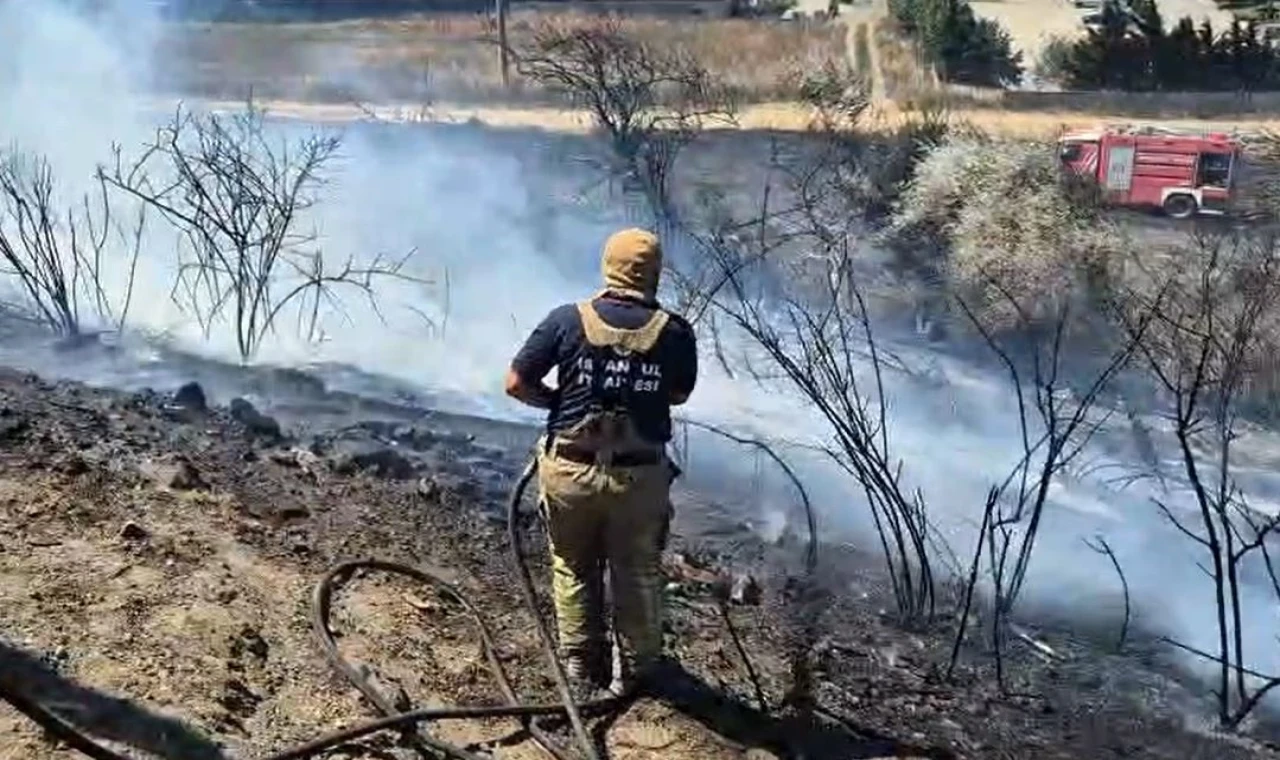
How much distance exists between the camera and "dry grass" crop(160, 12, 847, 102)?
25.0 meters

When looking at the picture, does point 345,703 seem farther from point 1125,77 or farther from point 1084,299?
point 1125,77

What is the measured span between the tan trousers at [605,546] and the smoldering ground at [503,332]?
4.03 m

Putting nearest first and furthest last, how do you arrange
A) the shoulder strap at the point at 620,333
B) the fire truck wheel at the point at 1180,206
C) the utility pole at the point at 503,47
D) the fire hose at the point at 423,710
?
the fire hose at the point at 423,710 < the shoulder strap at the point at 620,333 < the fire truck wheel at the point at 1180,206 < the utility pole at the point at 503,47

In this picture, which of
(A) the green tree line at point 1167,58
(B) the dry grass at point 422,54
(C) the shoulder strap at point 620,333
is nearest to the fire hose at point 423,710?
(C) the shoulder strap at point 620,333

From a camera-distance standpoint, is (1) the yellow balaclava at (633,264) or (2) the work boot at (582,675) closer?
(1) the yellow balaclava at (633,264)

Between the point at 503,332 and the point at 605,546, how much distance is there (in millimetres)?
8919

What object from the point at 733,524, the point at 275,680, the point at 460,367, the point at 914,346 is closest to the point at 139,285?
the point at 460,367

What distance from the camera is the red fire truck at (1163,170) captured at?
19.2m

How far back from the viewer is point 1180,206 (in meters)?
19.3

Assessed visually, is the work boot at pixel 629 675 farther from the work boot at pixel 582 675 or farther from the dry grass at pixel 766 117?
the dry grass at pixel 766 117

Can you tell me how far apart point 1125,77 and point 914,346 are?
1212cm

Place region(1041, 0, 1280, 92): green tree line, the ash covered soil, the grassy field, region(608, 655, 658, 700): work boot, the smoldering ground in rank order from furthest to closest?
region(1041, 0, 1280, 92): green tree line
the grassy field
the smoldering ground
region(608, 655, 658, 700): work boot
the ash covered soil

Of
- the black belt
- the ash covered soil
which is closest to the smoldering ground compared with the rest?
the ash covered soil

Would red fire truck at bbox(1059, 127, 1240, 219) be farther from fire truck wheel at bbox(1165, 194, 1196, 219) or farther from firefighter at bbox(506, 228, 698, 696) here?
firefighter at bbox(506, 228, 698, 696)
